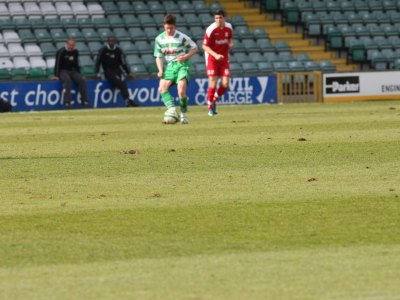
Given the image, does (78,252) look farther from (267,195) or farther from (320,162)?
(320,162)

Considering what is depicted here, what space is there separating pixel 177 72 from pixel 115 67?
31.8 ft

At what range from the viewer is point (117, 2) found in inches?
1517

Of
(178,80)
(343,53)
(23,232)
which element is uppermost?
(23,232)

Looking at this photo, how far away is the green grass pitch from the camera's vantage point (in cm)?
686

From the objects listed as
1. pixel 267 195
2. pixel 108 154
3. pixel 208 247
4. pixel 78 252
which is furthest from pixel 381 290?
pixel 108 154

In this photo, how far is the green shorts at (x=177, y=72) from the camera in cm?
2250

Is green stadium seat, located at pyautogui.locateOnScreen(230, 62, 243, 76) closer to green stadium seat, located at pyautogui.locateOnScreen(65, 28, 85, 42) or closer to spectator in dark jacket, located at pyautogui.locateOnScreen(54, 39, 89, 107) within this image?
green stadium seat, located at pyautogui.locateOnScreen(65, 28, 85, 42)

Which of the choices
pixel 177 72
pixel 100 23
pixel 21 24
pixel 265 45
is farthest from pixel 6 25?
pixel 177 72

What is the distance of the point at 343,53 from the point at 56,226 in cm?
3164

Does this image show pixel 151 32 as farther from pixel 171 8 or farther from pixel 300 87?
pixel 300 87

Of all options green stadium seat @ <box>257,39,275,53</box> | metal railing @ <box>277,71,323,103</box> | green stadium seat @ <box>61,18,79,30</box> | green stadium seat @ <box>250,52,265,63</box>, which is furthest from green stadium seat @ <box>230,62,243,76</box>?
green stadium seat @ <box>61,18,79,30</box>

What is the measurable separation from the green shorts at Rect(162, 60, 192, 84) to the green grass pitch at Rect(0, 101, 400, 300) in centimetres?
404

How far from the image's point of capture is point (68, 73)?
31156 millimetres

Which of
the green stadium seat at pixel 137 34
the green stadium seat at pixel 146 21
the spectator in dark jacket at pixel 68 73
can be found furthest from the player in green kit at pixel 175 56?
the green stadium seat at pixel 146 21
